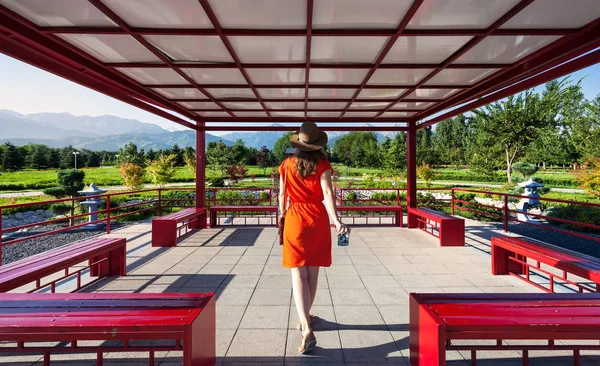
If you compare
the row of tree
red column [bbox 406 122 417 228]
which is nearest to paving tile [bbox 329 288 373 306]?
red column [bbox 406 122 417 228]

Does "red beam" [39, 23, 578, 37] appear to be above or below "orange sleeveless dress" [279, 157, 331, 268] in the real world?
above

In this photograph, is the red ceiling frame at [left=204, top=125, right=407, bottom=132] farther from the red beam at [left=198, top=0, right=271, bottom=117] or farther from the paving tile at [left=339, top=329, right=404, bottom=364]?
the paving tile at [left=339, top=329, right=404, bottom=364]

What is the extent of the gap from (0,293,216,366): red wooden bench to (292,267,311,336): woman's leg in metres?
0.71

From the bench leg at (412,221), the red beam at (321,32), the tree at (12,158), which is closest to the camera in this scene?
the red beam at (321,32)

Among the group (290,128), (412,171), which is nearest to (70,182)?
(290,128)

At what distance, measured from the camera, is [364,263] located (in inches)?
207

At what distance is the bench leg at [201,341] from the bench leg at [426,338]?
1.53 meters

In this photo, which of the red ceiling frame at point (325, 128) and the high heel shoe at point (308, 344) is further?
the red ceiling frame at point (325, 128)

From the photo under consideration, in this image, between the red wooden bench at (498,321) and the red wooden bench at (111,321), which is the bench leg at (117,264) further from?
the red wooden bench at (498,321)

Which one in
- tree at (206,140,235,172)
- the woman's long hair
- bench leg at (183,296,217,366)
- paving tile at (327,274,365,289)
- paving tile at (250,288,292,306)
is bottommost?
paving tile at (250,288,292,306)

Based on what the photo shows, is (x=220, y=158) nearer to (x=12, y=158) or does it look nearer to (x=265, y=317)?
(x=265, y=317)

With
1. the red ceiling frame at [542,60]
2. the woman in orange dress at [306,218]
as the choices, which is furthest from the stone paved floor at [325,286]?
the red ceiling frame at [542,60]

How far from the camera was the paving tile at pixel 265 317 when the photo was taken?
307cm

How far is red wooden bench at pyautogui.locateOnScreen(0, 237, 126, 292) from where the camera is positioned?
9.59 ft
